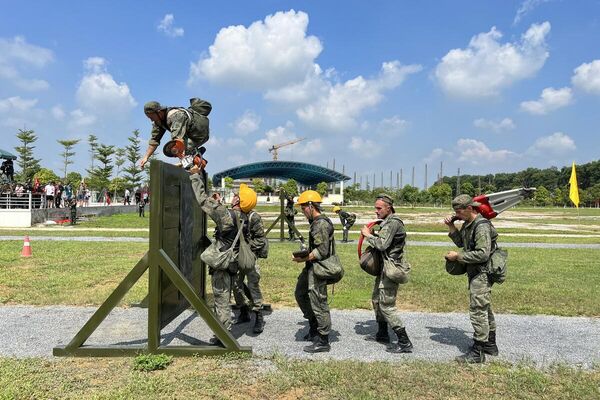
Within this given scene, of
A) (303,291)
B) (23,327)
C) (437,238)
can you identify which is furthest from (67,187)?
(303,291)

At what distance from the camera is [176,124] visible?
5.48 m

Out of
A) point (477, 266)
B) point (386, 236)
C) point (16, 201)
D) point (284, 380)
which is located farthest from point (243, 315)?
point (16, 201)

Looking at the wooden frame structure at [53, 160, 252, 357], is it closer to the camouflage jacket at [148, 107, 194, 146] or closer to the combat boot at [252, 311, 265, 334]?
the camouflage jacket at [148, 107, 194, 146]

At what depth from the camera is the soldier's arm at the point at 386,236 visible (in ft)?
17.2

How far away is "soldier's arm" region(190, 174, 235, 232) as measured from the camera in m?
5.17

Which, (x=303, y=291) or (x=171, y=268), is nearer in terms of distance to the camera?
(x=171, y=268)

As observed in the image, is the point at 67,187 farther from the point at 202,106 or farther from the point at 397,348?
the point at 397,348

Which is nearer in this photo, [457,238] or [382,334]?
[457,238]

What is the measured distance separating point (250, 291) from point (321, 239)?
1.59 metres

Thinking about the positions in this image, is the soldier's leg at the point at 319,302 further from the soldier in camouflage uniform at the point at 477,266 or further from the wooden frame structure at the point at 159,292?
the soldier in camouflage uniform at the point at 477,266

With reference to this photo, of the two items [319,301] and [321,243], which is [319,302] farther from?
[321,243]

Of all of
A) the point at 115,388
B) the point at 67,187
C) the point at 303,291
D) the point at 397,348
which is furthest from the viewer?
the point at 67,187

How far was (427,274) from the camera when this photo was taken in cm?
1021

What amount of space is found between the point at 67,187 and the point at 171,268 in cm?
2818
